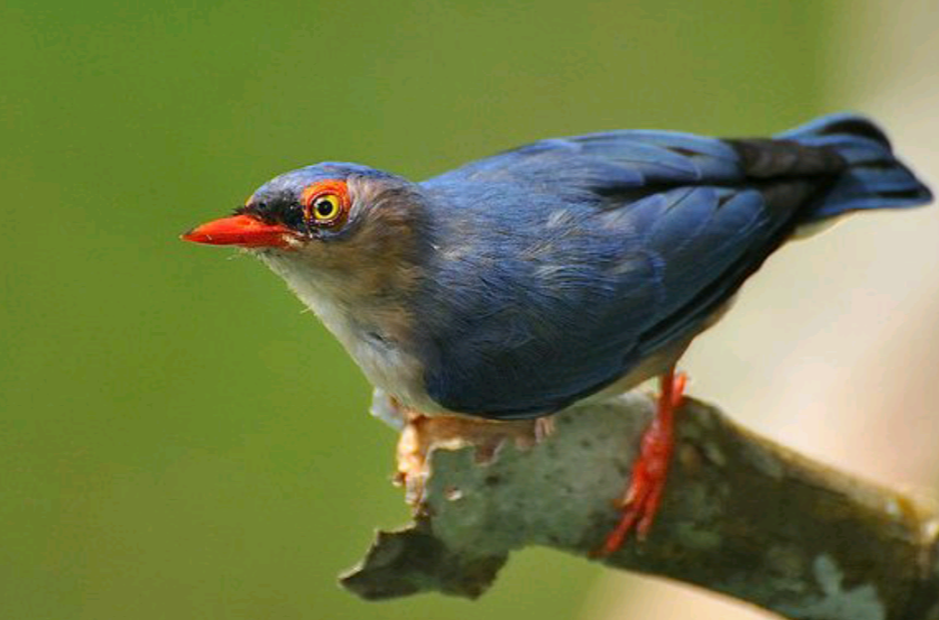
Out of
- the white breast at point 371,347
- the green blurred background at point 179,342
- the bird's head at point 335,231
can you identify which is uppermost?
the bird's head at point 335,231

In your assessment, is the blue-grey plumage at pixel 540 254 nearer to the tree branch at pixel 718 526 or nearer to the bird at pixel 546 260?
the bird at pixel 546 260

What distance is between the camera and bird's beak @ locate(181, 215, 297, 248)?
2525mm

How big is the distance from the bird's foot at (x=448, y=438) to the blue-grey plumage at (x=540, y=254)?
0.04m

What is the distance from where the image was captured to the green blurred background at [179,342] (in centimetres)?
565

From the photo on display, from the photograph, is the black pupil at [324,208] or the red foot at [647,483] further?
the red foot at [647,483]

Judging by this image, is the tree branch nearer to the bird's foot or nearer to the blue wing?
the bird's foot

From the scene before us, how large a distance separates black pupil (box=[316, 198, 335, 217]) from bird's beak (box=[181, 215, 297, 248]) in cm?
6

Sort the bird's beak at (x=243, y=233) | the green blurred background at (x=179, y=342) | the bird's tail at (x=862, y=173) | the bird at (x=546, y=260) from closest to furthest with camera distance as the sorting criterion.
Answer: the bird's beak at (x=243, y=233) → the bird at (x=546, y=260) → the bird's tail at (x=862, y=173) → the green blurred background at (x=179, y=342)

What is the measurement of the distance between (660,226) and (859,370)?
1.55 m

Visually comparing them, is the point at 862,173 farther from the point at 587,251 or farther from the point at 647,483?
the point at 647,483

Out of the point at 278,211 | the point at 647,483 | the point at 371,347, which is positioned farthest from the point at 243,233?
the point at 647,483

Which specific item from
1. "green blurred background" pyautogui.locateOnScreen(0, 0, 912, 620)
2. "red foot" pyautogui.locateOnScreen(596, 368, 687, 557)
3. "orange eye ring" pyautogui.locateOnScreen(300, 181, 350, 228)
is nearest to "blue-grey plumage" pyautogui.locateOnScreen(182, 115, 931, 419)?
"orange eye ring" pyautogui.locateOnScreen(300, 181, 350, 228)

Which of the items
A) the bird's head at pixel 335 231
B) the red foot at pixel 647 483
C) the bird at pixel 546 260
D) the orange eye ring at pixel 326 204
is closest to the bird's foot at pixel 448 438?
the bird at pixel 546 260

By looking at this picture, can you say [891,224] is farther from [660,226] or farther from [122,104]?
[122,104]
